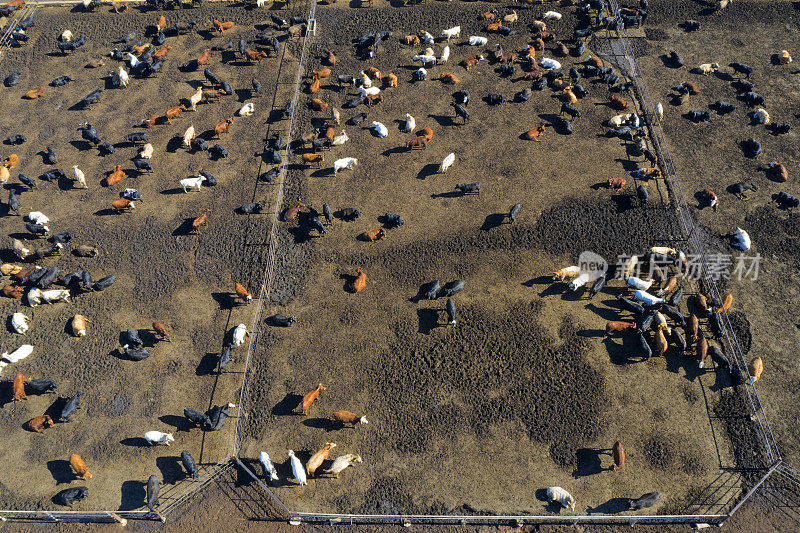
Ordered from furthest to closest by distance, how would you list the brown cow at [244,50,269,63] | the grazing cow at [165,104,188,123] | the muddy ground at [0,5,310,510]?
the brown cow at [244,50,269,63] < the grazing cow at [165,104,188,123] < the muddy ground at [0,5,310,510]

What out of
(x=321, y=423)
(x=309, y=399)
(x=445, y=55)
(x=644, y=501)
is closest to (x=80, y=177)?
(x=309, y=399)

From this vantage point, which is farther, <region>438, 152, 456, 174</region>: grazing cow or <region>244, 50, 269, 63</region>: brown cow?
<region>244, 50, 269, 63</region>: brown cow

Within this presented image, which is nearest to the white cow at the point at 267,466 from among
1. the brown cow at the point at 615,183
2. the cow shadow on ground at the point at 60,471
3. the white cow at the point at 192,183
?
the cow shadow on ground at the point at 60,471

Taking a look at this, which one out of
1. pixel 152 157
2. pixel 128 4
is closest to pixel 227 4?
pixel 128 4

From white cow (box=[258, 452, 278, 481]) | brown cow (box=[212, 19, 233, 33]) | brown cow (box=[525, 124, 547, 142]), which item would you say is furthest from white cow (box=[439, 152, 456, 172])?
brown cow (box=[212, 19, 233, 33])

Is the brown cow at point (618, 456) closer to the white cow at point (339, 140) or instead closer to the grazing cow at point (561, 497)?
the grazing cow at point (561, 497)

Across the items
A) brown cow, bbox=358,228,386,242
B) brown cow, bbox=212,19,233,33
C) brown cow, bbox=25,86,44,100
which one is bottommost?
brown cow, bbox=358,228,386,242

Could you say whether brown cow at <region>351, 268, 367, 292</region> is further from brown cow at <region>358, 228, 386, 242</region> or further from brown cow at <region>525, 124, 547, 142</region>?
brown cow at <region>525, 124, 547, 142</region>

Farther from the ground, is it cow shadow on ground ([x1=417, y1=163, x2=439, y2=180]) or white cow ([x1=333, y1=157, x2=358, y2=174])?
white cow ([x1=333, y1=157, x2=358, y2=174])
